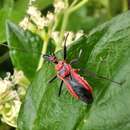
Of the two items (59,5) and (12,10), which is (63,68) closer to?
(59,5)

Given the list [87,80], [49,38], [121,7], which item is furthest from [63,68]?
[121,7]

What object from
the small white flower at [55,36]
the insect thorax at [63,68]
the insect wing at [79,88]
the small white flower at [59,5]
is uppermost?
the small white flower at [59,5]

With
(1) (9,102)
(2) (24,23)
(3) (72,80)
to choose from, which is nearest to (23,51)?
(2) (24,23)

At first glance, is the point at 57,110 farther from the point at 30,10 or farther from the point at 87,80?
the point at 30,10

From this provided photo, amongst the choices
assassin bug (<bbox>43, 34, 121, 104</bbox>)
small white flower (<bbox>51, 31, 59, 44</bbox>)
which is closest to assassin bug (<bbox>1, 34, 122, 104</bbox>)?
assassin bug (<bbox>43, 34, 121, 104</bbox>)

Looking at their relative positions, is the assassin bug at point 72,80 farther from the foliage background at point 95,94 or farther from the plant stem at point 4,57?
the plant stem at point 4,57

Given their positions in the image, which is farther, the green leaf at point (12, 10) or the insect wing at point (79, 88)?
the green leaf at point (12, 10)

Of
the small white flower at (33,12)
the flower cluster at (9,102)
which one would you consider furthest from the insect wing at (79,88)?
the small white flower at (33,12)

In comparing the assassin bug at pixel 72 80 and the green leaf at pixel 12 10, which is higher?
the green leaf at pixel 12 10
